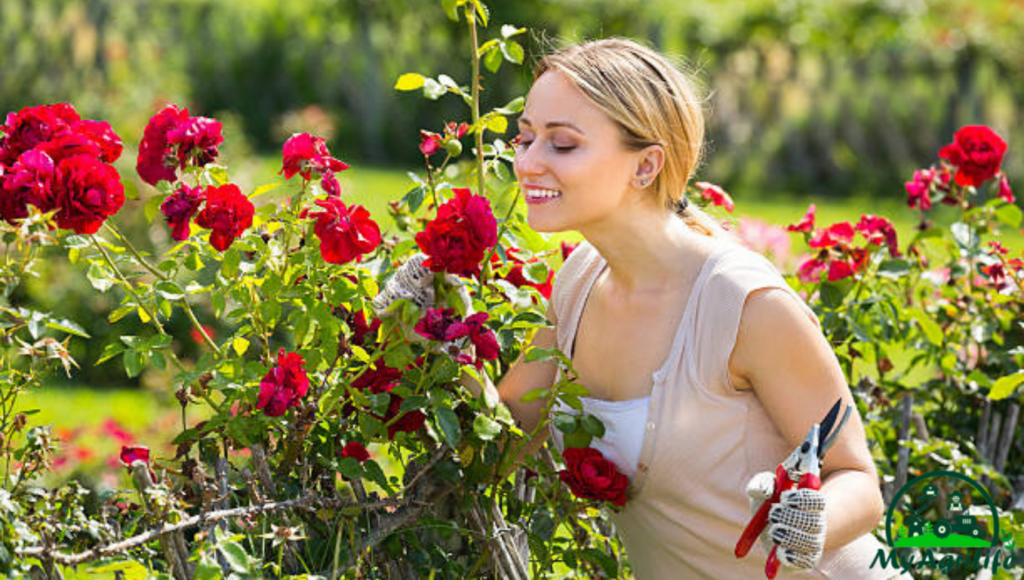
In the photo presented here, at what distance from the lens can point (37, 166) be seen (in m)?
1.93

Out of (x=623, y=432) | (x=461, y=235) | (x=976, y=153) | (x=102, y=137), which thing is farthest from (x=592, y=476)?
(x=976, y=153)

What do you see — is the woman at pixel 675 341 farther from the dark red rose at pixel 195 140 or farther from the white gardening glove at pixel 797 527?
the dark red rose at pixel 195 140

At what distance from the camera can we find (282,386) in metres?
2.02

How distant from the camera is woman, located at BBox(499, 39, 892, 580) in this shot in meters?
2.18

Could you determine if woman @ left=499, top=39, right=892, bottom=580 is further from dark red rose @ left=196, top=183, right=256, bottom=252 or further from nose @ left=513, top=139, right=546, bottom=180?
dark red rose @ left=196, top=183, right=256, bottom=252

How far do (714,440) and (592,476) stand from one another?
0.85ft

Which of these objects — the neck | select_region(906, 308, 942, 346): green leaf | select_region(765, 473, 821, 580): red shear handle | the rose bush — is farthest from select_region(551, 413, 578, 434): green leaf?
select_region(906, 308, 942, 346): green leaf

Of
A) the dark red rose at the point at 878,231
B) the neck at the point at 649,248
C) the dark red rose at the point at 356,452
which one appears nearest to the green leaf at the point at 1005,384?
the dark red rose at the point at 878,231

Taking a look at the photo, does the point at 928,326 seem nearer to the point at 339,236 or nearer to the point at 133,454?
the point at 339,236

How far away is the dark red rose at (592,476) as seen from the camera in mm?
2092

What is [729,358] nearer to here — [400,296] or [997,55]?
[400,296]

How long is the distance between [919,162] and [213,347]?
A: 749 cm

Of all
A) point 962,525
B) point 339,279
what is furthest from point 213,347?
point 962,525

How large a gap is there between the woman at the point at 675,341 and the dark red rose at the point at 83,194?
2.16ft
